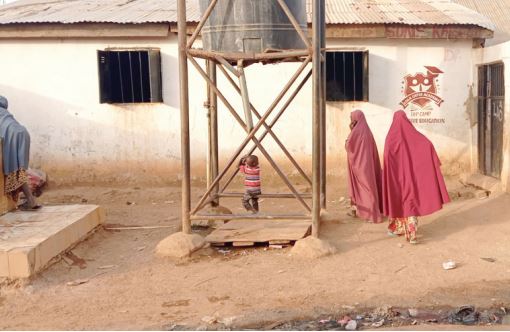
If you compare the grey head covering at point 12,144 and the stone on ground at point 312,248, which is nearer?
the stone on ground at point 312,248

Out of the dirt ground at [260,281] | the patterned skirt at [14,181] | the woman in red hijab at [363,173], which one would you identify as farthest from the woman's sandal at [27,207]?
the woman in red hijab at [363,173]

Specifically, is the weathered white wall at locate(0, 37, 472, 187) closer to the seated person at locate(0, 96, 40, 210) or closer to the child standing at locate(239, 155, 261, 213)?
the child standing at locate(239, 155, 261, 213)

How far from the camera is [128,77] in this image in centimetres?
975

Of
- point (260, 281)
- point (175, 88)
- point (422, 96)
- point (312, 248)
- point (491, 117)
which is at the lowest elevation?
point (260, 281)

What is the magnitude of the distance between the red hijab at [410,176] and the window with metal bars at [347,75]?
304cm

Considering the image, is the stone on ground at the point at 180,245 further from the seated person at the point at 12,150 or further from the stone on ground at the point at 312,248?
the seated person at the point at 12,150

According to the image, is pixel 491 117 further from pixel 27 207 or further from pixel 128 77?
pixel 27 207

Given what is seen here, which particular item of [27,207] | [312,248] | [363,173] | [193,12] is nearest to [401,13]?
[193,12]

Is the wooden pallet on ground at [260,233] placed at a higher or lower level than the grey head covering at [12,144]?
lower

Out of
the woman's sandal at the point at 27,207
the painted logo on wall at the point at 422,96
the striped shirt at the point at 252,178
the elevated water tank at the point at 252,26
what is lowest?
the woman's sandal at the point at 27,207

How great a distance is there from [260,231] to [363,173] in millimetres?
1461

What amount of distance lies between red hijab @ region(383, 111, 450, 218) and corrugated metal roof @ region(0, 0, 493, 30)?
125 inches

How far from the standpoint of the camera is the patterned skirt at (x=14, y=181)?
696cm

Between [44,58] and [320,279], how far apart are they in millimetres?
6549
